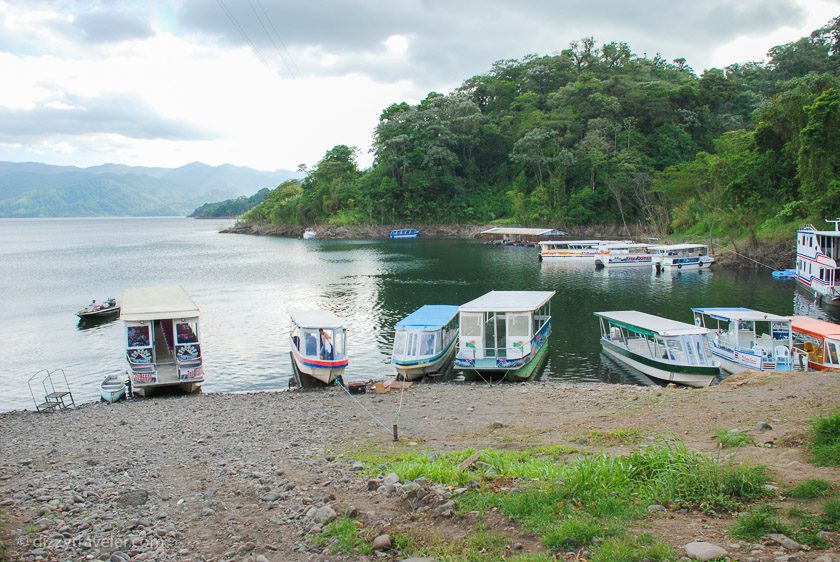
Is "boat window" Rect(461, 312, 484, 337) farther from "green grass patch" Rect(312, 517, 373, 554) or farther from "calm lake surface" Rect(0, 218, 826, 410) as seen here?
"green grass patch" Rect(312, 517, 373, 554)

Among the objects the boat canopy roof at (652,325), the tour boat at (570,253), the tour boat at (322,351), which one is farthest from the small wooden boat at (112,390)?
the tour boat at (570,253)

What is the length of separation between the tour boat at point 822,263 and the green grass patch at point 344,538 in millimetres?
43373

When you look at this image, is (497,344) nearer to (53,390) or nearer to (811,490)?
(811,490)

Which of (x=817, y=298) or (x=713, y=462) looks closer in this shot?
(x=713, y=462)

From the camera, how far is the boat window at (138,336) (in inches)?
1036

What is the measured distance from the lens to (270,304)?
4931 cm

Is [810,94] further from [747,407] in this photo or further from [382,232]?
[382,232]

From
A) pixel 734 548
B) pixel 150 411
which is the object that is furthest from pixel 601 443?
pixel 150 411

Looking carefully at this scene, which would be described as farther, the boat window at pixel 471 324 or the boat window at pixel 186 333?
the boat window at pixel 186 333

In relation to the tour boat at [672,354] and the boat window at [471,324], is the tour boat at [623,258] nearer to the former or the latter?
the tour boat at [672,354]

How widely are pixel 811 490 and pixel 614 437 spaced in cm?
501

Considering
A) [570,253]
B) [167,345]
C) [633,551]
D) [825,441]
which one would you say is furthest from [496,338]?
[570,253]

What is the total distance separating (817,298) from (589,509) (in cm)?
4410

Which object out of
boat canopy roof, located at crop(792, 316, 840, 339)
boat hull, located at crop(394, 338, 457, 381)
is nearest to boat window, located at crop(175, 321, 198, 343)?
boat hull, located at crop(394, 338, 457, 381)
